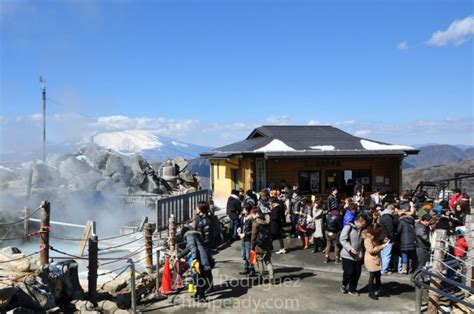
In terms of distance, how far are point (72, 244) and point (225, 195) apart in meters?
8.61

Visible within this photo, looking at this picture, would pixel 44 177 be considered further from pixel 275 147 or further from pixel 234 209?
pixel 234 209

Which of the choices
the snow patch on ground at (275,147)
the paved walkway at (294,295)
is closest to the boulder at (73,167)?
the snow patch on ground at (275,147)

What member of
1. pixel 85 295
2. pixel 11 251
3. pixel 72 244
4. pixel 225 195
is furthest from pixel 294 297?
pixel 72 244

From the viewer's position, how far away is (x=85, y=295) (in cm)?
841

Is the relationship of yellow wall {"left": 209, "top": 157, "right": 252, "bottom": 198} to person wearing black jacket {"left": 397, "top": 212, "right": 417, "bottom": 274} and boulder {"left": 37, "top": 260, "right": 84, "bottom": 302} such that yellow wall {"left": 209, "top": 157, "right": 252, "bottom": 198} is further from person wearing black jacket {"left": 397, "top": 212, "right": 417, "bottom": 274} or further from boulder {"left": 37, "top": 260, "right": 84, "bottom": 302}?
boulder {"left": 37, "top": 260, "right": 84, "bottom": 302}

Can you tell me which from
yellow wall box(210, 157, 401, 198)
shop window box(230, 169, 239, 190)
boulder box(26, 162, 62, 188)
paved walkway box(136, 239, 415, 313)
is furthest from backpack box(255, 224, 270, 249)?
boulder box(26, 162, 62, 188)

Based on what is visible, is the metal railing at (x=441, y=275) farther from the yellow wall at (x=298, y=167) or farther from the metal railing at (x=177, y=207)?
the yellow wall at (x=298, y=167)

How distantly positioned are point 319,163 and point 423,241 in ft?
26.4

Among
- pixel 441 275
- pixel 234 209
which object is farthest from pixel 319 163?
pixel 441 275

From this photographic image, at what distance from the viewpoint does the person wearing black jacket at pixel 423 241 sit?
9.38m

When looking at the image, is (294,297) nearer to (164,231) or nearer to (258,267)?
(258,267)

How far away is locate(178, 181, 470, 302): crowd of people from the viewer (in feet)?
26.8

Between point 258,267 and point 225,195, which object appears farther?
point 225,195

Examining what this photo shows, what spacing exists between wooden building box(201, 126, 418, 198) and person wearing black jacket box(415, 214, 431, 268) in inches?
285
